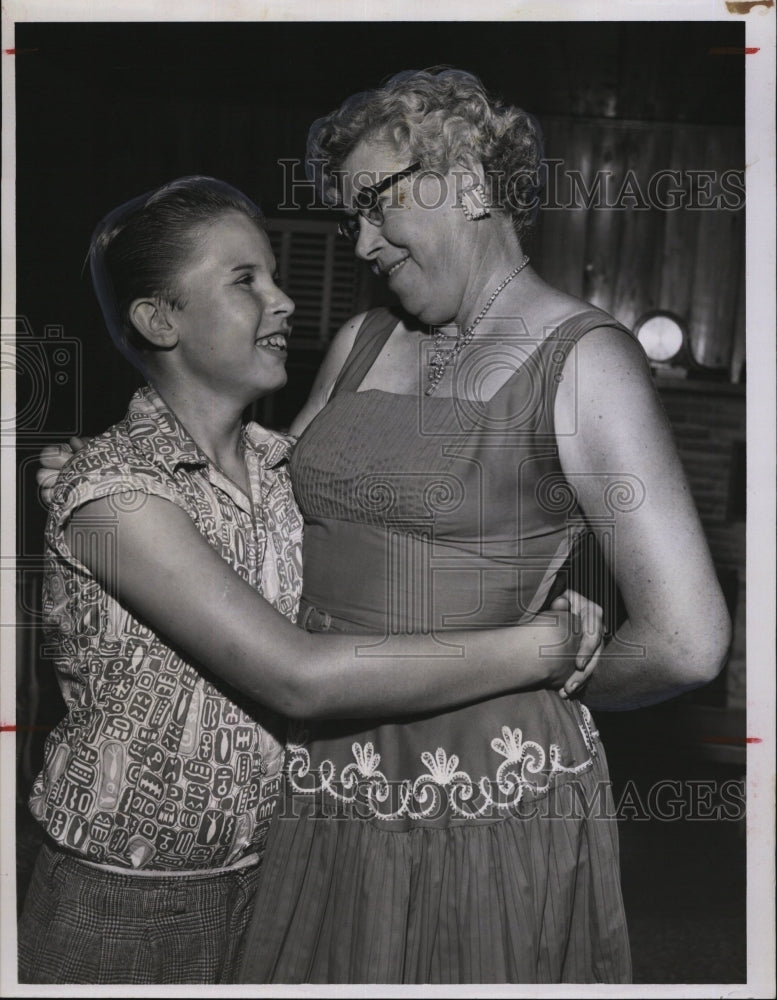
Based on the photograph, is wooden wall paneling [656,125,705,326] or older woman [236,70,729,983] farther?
wooden wall paneling [656,125,705,326]

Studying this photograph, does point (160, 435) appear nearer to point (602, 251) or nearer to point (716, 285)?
point (602, 251)

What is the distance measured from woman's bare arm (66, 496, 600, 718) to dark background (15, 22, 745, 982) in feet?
2.24

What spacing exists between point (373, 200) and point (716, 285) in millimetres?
4350

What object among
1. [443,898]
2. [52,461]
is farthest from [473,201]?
[443,898]

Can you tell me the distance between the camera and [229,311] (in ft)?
7.04

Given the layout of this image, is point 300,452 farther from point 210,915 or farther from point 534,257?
point 534,257

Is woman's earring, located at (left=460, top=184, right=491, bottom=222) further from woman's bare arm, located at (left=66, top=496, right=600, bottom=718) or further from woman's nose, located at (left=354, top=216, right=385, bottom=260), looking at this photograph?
woman's bare arm, located at (left=66, top=496, right=600, bottom=718)

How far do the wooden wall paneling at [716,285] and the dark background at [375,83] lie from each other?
1 cm

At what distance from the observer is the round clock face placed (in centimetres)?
604

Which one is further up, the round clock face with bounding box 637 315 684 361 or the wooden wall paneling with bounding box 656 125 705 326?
the wooden wall paneling with bounding box 656 125 705 326
